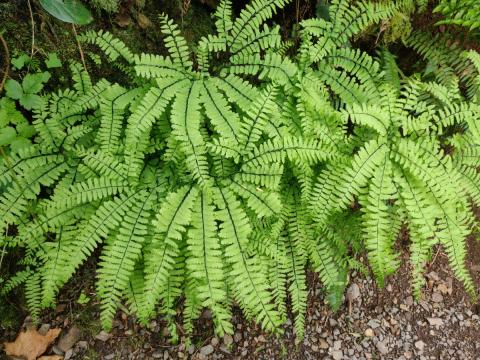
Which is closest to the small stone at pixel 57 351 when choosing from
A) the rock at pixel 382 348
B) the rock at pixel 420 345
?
the rock at pixel 382 348

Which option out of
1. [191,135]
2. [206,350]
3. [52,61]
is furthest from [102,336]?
[52,61]

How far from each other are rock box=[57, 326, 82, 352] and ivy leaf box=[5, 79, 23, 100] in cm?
206

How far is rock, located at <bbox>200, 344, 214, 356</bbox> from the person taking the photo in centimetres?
374

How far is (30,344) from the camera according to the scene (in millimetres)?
3387

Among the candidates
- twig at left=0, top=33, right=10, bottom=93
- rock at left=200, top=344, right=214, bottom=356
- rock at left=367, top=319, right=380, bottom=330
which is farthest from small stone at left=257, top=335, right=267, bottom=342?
twig at left=0, top=33, right=10, bottom=93

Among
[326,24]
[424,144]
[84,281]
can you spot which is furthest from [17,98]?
[424,144]

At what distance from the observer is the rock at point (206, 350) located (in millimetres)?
3744

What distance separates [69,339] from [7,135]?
72.8 inches

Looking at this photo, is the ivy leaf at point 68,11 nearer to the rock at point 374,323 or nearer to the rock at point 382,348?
the rock at point 374,323

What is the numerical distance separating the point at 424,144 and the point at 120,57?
8.94 feet

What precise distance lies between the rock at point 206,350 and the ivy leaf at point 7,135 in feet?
8.10

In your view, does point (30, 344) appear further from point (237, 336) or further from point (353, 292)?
point (353, 292)

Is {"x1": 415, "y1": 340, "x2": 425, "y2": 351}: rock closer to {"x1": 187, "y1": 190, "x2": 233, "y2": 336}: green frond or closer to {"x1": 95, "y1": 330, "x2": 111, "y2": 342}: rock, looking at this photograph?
{"x1": 187, "y1": 190, "x2": 233, "y2": 336}: green frond

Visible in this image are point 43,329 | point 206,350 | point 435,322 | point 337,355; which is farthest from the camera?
point 435,322
